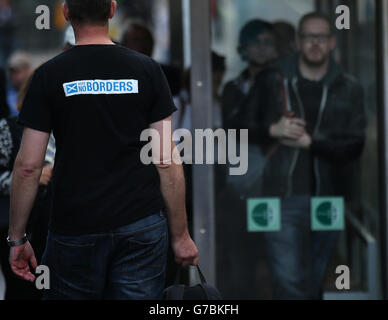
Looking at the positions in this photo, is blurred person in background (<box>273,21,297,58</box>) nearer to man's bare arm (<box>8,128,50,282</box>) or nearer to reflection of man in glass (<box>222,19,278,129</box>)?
reflection of man in glass (<box>222,19,278,129</box>)

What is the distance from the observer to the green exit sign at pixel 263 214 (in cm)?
500

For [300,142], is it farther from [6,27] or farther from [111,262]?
[6,27]

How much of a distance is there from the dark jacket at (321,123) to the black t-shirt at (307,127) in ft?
0.07

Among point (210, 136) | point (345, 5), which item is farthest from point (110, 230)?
point (345, 5)

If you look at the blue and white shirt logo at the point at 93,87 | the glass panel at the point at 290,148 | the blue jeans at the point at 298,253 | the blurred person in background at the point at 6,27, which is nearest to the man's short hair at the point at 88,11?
the blue and white shirt logo at the point at 93,87

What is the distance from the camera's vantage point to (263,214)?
502 cm

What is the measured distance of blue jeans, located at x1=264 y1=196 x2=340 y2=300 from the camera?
5020 millimetres

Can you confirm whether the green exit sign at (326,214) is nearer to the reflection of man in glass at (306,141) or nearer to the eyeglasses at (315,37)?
the reflection of man in glass at (306,141)

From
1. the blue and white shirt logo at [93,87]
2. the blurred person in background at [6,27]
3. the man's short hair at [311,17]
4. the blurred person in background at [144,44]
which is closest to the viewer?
the blue and white shirt logo at [93,87]

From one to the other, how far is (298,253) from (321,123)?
0.71 meters

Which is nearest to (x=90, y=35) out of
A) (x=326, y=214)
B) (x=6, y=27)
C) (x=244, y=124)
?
(x=244, y=124)

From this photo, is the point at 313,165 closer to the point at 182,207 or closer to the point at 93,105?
the point at 182,207

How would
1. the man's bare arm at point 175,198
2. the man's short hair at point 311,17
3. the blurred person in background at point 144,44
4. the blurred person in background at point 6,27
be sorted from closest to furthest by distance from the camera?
the man's bare arm at point 175,198 < the man's short hair at point 311,17 < the blurred person in background at point 144,44 < the blurred person in background at point 6,27
